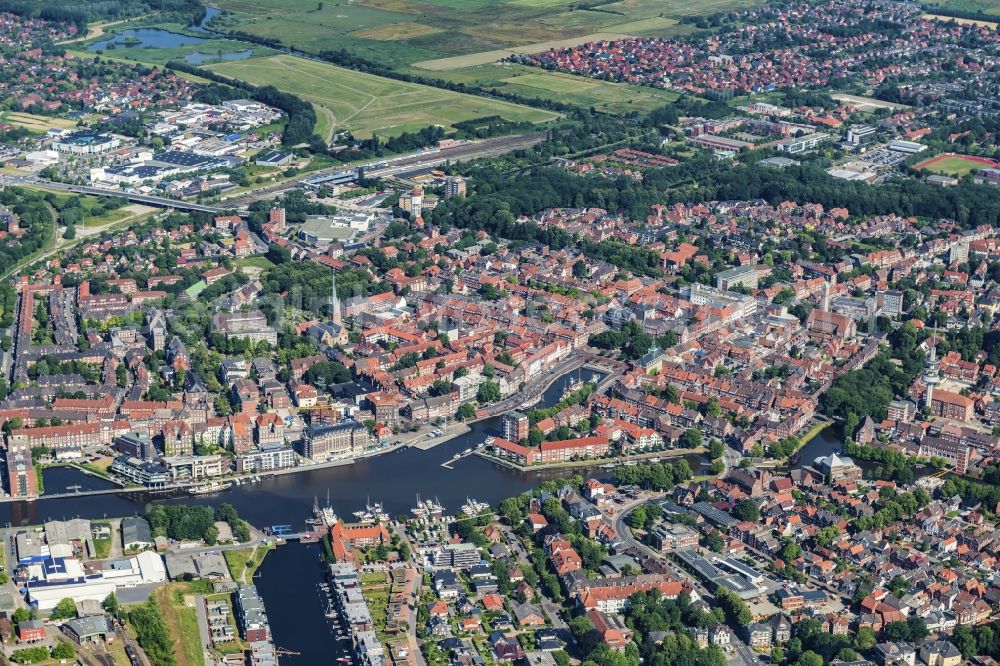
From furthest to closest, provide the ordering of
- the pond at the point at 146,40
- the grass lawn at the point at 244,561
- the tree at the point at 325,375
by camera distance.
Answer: the pond at the point at 146,40
the tree at the point at 325,375
the grass lawn at the point at 244,561

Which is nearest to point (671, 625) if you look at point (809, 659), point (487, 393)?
point (809, 659)

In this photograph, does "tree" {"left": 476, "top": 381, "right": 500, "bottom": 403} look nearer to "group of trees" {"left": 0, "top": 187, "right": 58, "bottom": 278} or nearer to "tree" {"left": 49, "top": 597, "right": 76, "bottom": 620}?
"tree" {"left": 49, "top": 597, "right": 76, "bottom": 620}

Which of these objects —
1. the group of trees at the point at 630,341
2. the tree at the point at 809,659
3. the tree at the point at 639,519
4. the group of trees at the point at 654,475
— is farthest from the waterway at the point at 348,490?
the tree at the point at 809,659

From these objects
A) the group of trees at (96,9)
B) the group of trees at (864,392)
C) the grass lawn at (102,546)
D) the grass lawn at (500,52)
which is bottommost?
the grass lawn at (102,546)

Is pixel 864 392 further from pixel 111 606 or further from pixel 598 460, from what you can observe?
pixel 111 606

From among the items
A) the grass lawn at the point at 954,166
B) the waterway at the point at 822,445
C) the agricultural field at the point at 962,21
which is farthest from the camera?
the agricultural field at the point at 962,21

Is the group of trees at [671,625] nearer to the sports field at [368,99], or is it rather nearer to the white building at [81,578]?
the white building at [81,578]

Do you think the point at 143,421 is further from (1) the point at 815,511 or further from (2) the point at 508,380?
(1) the point at 815,511
